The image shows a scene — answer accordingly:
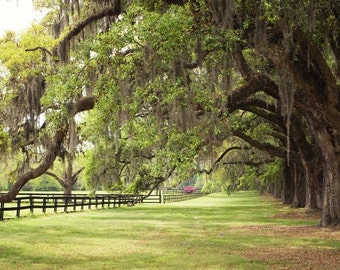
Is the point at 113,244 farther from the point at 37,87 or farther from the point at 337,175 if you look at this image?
the point at 337,175

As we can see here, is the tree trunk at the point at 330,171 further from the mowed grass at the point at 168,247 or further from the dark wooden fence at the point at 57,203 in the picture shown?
the dark wooden fence at the point at 57,203

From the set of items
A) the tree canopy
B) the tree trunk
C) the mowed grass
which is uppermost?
the tree canopy

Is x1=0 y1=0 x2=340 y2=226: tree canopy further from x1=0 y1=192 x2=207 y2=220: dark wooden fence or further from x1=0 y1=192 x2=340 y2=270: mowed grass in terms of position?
x1=0 y1=192 x2=207 y2=220: dark wooden fence

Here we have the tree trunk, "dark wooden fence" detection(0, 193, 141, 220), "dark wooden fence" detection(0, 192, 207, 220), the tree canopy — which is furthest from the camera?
"dark wooden fence" detection(0, 192, 207, 220)

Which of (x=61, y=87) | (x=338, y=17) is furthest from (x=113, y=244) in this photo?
(x=338, y=17)

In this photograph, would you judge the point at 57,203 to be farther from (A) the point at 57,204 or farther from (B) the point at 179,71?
(B) the point at 179,71

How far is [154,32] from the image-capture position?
11.1 metres

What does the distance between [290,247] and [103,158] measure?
21.0 meters

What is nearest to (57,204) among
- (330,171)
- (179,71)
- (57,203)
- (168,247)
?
(57,203)

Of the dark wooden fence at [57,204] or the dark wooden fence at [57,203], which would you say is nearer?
the dark wooden fence at [57,204]

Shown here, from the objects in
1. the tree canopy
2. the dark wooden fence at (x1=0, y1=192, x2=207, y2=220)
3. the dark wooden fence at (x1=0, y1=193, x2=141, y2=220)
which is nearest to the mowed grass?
the tree canopy

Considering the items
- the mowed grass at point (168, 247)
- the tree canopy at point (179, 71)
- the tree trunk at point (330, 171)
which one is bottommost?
the mowed grass at point (168, 247)

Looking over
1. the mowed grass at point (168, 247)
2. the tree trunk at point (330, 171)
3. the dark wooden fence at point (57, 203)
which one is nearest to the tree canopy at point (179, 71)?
the tree trunk at point (330, 171)

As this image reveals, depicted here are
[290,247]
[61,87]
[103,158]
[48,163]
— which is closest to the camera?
[48,163]
